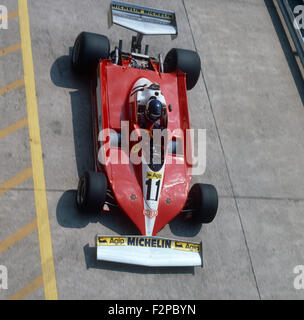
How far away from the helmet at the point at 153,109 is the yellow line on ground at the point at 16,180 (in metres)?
1.89

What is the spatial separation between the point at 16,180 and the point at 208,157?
314cm

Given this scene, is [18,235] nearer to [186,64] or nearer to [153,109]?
[153,109]

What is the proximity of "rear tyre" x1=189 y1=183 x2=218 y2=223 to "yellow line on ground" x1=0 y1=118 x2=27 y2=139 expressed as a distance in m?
2.79

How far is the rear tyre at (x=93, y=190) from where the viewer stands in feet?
19.6

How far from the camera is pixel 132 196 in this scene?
6289 mm

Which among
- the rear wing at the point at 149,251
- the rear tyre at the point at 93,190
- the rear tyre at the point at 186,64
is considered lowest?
the rear wing at the point at 149,251

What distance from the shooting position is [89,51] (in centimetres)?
726

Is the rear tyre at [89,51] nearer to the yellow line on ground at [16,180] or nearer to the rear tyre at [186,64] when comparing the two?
the rear tyre at [186,64]

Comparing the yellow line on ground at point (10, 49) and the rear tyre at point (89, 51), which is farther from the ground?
the rear tyre at point (89, 51)

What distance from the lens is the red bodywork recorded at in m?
6.30

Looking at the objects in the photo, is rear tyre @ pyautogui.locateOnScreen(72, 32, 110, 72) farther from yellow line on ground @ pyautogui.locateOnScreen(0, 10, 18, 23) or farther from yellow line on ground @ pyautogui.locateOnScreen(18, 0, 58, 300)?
yellow line on ground @ pyautogui.locateOnScreen(0, 10, 18, 23)

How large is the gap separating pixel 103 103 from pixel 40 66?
5.07 ft

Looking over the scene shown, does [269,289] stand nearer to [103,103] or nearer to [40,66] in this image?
[103,103]

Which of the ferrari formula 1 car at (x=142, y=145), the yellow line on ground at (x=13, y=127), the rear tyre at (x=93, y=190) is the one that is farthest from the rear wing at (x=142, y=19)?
the rear tyre at (x=93, y=190)
